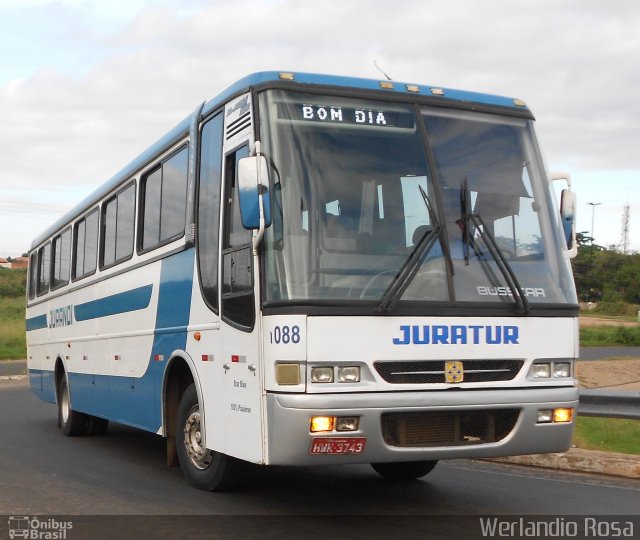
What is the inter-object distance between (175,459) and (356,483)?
184 centimetres

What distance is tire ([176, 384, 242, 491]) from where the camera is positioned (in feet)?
27.4

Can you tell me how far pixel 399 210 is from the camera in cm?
741

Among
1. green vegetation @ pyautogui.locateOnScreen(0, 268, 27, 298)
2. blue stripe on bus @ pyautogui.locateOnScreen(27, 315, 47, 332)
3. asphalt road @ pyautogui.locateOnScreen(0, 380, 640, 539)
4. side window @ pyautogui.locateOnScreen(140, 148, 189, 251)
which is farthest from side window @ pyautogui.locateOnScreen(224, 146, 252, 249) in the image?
green vegetation @ pyautogui.locateOnScreen(0, 268, 27, 298)

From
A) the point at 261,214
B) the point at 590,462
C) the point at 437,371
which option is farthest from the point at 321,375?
the point at 590,462

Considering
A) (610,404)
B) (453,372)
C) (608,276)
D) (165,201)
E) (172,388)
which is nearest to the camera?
(453,372)

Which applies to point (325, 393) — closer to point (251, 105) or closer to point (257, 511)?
point (257, 511)

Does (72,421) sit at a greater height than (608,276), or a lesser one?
lesser

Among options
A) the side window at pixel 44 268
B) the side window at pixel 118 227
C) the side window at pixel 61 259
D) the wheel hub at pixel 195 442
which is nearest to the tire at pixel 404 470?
the wheel hub at pixel 195 442

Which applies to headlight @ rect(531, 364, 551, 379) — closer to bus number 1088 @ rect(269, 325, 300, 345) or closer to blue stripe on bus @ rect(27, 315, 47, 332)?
bus number 1088 @ rect(269, 325, 300, 345)

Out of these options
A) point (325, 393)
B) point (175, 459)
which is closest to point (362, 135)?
point (325, 393)

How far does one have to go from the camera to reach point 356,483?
9.35m

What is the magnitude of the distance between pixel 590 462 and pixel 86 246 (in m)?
7.34

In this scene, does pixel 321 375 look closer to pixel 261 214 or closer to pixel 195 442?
pixel 261 214

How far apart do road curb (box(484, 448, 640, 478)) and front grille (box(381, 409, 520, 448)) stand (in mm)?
2509
